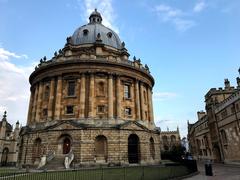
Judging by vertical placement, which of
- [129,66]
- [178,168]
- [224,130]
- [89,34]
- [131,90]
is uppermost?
[89,34]

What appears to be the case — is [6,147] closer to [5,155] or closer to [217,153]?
[5,155]

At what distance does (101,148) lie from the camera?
3111 centimetres

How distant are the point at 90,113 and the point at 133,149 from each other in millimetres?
8476

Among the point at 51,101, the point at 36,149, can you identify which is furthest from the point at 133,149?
the point at 51,101

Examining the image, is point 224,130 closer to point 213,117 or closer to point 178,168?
point 213,117

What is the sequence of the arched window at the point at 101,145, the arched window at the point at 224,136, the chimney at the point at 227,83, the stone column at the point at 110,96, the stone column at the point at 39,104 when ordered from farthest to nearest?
the chimney at the point at 227,83
the arched window at the point at 224,136
the stone column at the point at 39,104
the stone column at the point at 110,96
the arched window at the point at 101,145

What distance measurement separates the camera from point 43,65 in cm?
3700

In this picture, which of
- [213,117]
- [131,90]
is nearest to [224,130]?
[213,117]

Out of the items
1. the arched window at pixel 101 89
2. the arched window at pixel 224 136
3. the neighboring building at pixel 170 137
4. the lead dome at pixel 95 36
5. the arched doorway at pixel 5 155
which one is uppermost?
the lead dome at pixel 95 36

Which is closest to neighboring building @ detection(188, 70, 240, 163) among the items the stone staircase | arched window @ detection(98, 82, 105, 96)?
arched window @ detection(98, 82, 105, 96)

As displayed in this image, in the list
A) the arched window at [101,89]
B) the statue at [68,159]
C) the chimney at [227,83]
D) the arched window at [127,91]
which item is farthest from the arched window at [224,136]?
A: the statue at [68,159]

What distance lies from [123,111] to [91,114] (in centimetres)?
542

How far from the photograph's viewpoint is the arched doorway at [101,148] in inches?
1199

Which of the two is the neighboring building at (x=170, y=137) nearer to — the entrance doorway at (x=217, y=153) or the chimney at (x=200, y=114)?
the chimney at (x=200, y=114)
